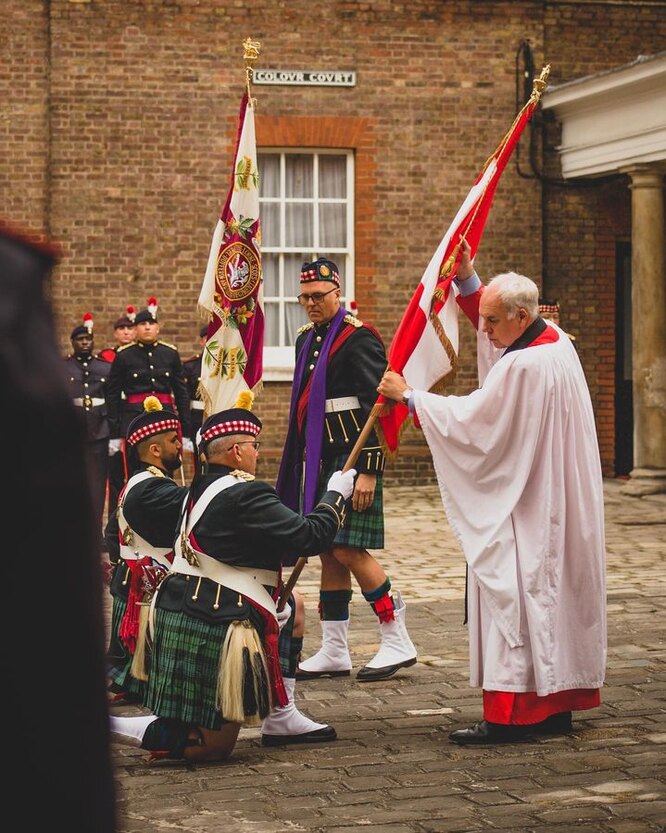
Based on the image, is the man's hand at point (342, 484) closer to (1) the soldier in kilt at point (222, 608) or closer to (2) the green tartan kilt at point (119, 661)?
(1) the soldier in kilt at point (222, 608)

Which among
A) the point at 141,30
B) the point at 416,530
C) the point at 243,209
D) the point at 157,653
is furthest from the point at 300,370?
the point at 141,30

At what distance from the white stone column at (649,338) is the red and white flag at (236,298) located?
25.2ft

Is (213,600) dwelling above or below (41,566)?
below

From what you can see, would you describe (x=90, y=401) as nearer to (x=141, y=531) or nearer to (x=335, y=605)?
(x=335, y=605)

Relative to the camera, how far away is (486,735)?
5.86m

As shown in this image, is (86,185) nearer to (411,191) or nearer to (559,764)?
(411,191)

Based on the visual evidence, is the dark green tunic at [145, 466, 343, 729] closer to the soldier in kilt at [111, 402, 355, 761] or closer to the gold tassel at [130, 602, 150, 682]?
the soldier in kilt at [111, 402, 355, 761]

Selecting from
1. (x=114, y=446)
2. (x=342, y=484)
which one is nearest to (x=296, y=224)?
(x=114, y=446)

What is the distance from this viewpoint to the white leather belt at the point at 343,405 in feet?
24.0

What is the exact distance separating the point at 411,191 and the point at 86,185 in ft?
11.5

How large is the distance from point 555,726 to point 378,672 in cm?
130

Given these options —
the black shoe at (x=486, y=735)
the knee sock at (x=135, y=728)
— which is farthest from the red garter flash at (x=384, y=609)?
the knee sock at (x=135, y=728)

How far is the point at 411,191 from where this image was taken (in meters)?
16.6

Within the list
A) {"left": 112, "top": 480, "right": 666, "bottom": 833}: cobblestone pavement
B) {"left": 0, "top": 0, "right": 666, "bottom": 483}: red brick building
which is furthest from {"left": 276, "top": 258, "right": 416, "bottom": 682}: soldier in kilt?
{"left": 0, "top": 0, "right": 666, "bottom": 483}: red brick building
